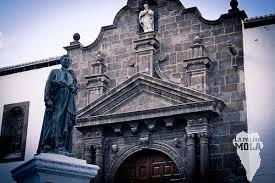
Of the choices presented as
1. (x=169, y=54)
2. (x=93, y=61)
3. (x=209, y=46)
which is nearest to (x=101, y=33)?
(x=93, y=61)

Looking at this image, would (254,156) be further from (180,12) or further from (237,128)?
(180,12)

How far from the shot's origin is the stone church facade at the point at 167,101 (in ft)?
44.0

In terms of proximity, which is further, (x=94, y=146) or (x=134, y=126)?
(x=94, y=146)

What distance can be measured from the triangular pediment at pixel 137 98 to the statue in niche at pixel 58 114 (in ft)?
18.6

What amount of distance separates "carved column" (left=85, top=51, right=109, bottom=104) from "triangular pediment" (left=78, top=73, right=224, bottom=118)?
0.79 metres

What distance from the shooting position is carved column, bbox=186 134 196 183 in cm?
1311

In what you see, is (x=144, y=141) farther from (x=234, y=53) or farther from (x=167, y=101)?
(x=234, y=53)

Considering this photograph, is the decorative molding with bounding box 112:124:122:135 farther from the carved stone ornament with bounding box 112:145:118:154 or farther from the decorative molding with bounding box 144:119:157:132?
the decorative molding with bounding box 144:119:157:132

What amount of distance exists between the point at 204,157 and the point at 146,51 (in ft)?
13.0

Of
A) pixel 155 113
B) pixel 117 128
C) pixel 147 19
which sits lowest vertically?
pixel 117 128

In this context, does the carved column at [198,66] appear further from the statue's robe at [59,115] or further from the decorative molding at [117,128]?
the statue's robe at [59,115]

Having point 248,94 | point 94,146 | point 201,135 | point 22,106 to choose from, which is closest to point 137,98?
point 94,146

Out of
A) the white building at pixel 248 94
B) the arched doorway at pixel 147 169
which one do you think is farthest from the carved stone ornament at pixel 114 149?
the white building at pixel 248 94

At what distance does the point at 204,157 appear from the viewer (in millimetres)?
13086
